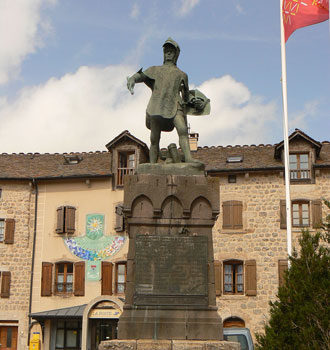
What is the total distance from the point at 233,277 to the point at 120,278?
5479 mm

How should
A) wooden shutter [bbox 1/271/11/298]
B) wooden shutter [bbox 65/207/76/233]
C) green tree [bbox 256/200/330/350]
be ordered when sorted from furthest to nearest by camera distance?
wooden shutter [bbox 65/207/76/233], wooden shutter [bbox 1/271/11/298], green tree [bbox 256/200/330/350]

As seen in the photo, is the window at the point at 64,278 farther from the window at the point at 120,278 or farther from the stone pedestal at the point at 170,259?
the stone pedestal at the point at 170,259

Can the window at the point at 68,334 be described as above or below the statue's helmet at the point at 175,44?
below

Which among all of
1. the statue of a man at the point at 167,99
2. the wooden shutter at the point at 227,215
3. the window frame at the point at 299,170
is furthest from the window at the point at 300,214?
the statue of a man at the point at 167,99

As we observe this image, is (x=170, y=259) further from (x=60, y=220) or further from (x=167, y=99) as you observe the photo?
(x=60, y=220)

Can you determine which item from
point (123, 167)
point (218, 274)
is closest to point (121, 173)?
point (123, 167)

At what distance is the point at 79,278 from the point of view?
98.8ft

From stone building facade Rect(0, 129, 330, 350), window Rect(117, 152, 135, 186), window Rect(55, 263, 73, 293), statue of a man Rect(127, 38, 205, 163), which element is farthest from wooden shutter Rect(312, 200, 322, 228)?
statue of a man Rect(127, 38, 205, 163)

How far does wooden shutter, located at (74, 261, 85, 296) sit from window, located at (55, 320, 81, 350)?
1.50 meters

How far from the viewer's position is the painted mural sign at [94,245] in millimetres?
30328

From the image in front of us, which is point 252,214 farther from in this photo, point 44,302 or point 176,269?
point 176,269

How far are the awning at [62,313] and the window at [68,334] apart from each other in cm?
101

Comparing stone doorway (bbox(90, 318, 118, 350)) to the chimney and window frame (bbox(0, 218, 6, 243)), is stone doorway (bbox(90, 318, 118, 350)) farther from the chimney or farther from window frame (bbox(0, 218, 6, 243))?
the chimney

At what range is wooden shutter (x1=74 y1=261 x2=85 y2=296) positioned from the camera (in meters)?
29.9
